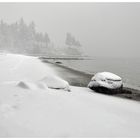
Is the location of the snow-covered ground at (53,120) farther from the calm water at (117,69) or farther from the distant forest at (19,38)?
the distant forest at (19,38)

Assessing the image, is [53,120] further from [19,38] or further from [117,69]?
[19,38]

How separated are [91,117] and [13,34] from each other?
108 meters

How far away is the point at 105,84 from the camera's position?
41.6ft

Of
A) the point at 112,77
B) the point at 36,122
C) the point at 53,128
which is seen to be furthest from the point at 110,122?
the point at 112,77

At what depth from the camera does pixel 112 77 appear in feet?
44.1

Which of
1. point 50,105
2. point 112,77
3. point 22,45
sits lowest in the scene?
point 22,45

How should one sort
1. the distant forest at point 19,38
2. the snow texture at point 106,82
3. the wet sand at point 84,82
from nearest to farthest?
1. the snow texture at point 106,82
2. the wet sand at point 84,82
3. the distant forest at point 19,38

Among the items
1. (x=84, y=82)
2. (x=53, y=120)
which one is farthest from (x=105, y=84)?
(x=53, y=120)

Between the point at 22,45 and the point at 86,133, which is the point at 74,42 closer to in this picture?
the point at 22,45

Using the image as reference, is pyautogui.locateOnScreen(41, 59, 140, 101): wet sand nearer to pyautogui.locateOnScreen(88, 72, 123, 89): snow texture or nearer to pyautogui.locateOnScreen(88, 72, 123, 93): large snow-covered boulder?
pyautogui.locateOnScreen(88, 72, 123, 93): large snow-covered boulder

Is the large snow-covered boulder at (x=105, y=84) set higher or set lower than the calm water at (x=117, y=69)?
higher

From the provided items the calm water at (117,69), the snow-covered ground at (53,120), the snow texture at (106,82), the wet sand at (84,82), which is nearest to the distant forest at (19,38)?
the calm water at (117,69)

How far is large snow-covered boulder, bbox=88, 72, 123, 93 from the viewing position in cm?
1258

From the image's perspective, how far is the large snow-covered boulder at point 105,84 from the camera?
41.3 feet
